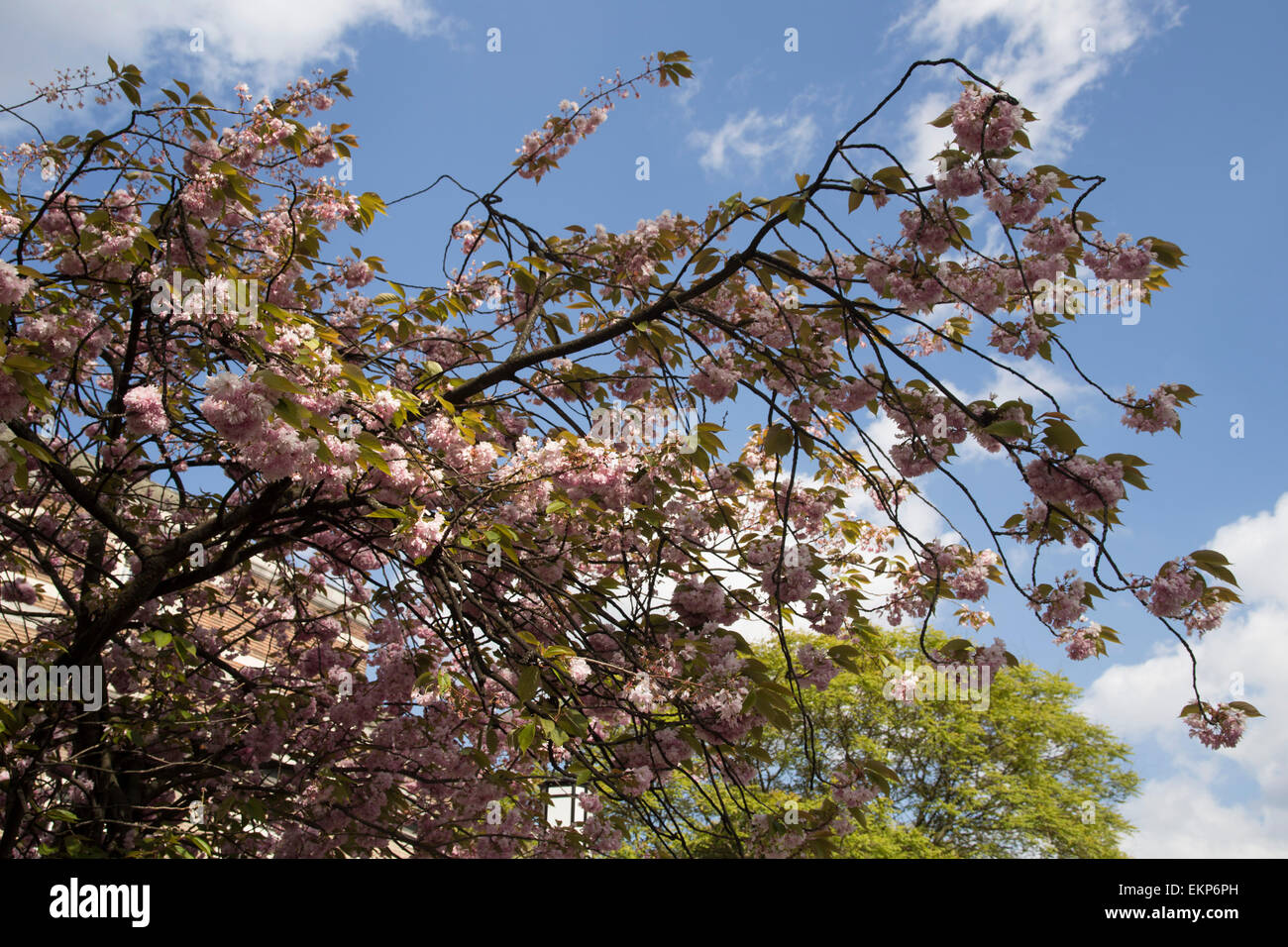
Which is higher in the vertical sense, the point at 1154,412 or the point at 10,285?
the point at 10,285

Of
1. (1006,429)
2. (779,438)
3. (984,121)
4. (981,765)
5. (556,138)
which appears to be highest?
(556,138)

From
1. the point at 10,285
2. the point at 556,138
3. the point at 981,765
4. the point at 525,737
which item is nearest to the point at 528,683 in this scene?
the point at 525,737

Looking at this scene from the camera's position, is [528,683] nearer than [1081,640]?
Yes

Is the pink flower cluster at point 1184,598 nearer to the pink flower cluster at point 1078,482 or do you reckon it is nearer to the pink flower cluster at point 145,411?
the pink flower cluster at point 1078,482

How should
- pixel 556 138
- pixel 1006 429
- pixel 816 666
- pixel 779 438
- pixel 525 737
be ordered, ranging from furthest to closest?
pixel 556 138, pixel 816 666, pixel 779 438, pixel 1006 429, pixel 525 737

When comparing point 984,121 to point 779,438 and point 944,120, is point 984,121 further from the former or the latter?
point 779,438

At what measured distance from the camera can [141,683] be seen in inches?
214

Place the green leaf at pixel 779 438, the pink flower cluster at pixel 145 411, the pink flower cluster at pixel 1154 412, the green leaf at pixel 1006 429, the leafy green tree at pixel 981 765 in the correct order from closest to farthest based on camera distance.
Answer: the green leaf at pixel 1006 429 → the pink flower cluster at pixel 1154 412 → the pink flower cluster at pixel 145 411 → the green leaf at pixel 779 438 → the leafy green tree at pixel 981 765

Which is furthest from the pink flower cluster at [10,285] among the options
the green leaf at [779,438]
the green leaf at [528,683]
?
the green leaf at [779,438]

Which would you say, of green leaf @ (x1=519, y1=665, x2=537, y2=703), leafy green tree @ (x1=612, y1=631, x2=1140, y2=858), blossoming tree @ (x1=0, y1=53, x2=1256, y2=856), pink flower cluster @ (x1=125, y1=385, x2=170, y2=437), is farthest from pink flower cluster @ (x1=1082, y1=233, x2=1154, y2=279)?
leafy green tree @ (x1=612, y1=631, x2=1140, y2=858)

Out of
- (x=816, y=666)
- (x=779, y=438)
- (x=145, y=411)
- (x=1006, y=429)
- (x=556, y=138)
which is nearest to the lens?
(x=1006, y=429)

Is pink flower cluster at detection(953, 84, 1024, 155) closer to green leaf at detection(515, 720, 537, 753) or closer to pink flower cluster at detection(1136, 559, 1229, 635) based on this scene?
pink flower cluster at detection(1136, 559, 1229, 635)
